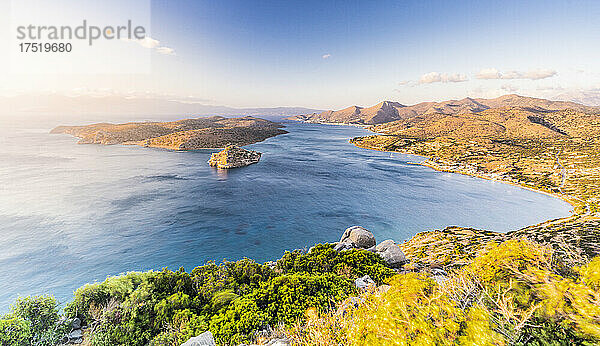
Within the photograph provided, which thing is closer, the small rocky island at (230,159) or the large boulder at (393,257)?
the large boulder at (393,257)

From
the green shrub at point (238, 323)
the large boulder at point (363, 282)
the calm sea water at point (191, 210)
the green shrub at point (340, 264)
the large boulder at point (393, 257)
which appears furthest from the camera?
the calm sea water at point (191, 210)

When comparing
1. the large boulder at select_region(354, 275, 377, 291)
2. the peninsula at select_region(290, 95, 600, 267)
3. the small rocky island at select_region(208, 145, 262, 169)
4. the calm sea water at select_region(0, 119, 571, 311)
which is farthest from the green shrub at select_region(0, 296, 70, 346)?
the small rocky island at select_region(208, 145, 262, 169)

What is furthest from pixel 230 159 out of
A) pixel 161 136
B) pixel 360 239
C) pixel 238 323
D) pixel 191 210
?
pixel 238 323

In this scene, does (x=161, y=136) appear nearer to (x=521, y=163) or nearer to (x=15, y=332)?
(x=15, y=332)

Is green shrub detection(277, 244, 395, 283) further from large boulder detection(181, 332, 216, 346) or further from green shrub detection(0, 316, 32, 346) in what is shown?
green shrub detection(0, 316, 32, 346)

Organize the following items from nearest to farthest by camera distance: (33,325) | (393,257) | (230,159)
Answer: (33,325)
(393,257)
(230,159)

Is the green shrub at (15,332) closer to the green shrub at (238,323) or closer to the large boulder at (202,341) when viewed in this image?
the large boulder at (202,341)

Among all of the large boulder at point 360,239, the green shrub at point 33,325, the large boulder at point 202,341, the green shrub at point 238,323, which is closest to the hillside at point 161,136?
the large boulder at point 360,239

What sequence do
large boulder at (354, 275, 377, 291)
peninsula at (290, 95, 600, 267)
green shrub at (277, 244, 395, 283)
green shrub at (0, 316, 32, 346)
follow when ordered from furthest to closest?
peninsula at (290, 95, 600, 267), green shrub at (277, 244, 395, 283), large boulder at (354, 275, 377, 291), green shrub at (0, 316, 32, 346)

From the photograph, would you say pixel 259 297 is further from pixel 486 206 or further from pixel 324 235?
pixel 486 206
